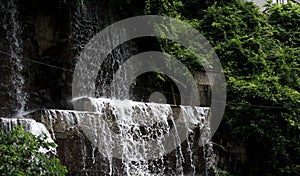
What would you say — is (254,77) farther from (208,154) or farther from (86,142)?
(86,142)

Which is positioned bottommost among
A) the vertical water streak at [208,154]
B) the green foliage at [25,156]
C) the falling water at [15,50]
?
the vertical water streak at [208,154]

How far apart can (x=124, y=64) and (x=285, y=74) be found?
12.9 feet

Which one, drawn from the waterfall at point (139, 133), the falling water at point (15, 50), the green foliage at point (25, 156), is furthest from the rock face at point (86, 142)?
the falling water at point (15, 50)

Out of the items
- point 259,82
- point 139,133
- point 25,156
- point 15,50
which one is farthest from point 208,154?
point 25,156

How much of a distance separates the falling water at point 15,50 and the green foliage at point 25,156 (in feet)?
Answer: 11.3

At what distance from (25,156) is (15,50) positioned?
4.20 meters

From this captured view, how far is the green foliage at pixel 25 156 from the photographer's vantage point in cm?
507

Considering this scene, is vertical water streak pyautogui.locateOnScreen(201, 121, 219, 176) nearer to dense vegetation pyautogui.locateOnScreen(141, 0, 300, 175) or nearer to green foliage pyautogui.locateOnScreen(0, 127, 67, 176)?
dense vegetation pyautogui.locateOnScreen(141, 0, 300, 175)

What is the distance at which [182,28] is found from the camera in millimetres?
11031

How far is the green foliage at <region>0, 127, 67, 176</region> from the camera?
507cm

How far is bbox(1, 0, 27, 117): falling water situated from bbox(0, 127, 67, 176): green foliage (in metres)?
3.44

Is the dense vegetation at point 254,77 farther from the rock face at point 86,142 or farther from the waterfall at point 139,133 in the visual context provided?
the rock face at point 86,142

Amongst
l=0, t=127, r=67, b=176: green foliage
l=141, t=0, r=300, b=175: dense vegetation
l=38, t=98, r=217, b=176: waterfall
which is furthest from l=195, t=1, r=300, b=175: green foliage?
l=0, t=127, r=67, b=176: green foliage

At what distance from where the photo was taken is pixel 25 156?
525 centimetres
